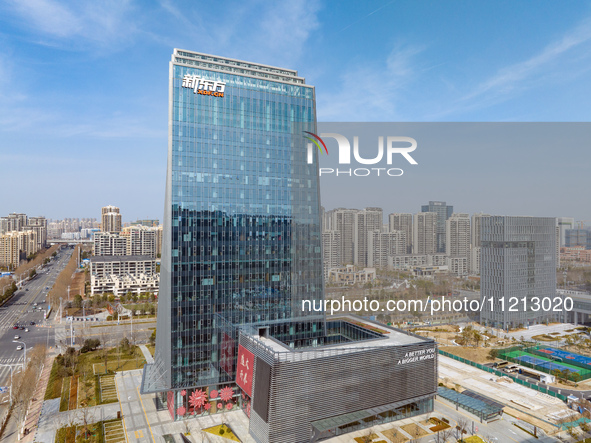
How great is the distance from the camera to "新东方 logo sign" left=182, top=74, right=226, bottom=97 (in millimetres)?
34562

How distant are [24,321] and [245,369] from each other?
59312 millimetres

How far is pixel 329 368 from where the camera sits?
97.6 feet

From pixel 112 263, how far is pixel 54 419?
230 feet

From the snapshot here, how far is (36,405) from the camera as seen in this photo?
36875 millimetres

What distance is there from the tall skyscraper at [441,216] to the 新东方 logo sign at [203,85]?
90.1 m

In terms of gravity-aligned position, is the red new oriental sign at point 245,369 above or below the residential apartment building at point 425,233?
below

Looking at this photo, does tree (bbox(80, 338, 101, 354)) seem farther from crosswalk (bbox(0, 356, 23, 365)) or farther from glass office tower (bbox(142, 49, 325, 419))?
glass office tower (bbox(142, 49, 325, 419))

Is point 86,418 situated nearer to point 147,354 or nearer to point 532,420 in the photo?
point 147,354

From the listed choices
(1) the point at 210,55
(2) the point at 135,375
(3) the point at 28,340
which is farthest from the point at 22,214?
(1) the point at 210,55

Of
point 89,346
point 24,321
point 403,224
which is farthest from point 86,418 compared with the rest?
point 403,224

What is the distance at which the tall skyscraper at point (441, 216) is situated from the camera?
11069 cm

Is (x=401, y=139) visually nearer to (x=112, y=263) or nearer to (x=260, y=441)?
(x=260, y=441)

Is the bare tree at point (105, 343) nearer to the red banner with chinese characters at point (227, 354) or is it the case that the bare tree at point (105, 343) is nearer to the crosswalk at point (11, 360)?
the crosswalk at point (11, 360)

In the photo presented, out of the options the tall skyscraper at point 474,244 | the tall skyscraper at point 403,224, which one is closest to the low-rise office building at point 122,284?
the tall skyscraper at point 403,224
